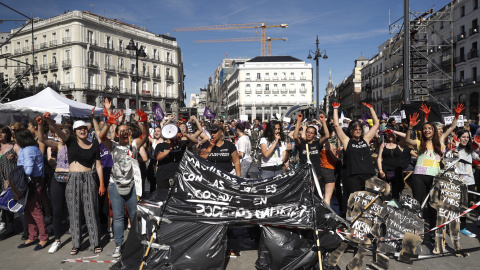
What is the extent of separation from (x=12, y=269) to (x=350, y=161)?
4971mm

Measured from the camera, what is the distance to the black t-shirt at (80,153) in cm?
457

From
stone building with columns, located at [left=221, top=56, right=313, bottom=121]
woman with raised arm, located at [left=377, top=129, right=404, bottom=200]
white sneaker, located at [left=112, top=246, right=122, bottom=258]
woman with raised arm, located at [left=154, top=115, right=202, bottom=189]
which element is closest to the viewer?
white sneaker, located at [left=112, top=246, right=122, bottom=258]

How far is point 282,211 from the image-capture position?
400 cm

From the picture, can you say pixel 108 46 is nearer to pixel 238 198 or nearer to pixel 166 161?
pixel 166 161

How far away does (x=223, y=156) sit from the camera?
209 inches

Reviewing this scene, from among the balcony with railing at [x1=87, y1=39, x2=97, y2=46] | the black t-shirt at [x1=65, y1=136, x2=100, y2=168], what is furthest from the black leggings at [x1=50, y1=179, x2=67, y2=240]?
the balcony with railing at [x1=87, y1=39, x2=97, y2=46]

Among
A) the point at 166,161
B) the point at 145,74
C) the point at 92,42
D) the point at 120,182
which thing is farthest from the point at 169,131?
the point at 145,74

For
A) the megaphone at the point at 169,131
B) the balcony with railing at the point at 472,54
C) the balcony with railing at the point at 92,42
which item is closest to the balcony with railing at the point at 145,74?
the balcony with railing at the point at 92,42

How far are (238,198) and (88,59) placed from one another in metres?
46.5

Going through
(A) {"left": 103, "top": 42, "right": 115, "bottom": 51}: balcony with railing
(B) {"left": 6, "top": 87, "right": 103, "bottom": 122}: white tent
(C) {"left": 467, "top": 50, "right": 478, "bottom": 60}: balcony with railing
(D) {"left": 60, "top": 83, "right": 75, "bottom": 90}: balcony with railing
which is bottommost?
(B) {"left": 6, "top": 87, "right": 103, "bottom": 122}: white tent

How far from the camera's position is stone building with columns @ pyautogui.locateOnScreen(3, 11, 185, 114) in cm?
4331

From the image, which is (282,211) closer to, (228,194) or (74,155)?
(228,194)

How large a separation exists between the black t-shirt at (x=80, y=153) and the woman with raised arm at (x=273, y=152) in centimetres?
295

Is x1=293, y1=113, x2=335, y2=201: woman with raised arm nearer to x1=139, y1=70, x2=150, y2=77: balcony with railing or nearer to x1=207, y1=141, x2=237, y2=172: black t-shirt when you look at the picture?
x1=207, y1=141, x2=237, y2=172: black t-shirt
